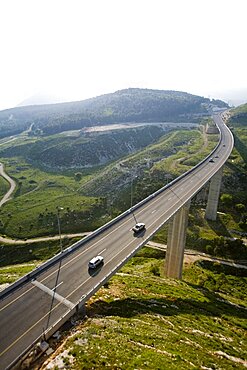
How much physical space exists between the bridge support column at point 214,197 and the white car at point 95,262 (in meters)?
74.8

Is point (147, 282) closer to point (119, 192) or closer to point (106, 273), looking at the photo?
point (106, 273)

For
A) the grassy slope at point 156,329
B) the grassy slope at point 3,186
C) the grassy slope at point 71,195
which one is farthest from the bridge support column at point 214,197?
the grassy slope at point 3,186

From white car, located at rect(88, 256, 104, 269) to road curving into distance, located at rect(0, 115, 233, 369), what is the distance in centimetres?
87

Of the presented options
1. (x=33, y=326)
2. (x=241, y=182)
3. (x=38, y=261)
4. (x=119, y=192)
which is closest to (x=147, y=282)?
(x=33, y=326)

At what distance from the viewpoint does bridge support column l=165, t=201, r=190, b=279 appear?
6825 cm

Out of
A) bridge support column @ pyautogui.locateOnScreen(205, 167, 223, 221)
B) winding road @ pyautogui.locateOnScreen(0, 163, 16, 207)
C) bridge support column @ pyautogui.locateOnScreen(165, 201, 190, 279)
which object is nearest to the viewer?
bridge support column @ pyautogui.locateOnScreen(165, 201, 190, 279)

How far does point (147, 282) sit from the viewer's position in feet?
188

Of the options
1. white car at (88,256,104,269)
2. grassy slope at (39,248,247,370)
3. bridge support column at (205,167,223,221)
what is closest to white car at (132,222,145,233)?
grassy slope at (39,248,247,370)

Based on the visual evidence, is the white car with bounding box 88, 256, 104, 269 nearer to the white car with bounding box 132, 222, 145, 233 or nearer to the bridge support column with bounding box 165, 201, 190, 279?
the white car with bounding box 132, 222, 145, 233

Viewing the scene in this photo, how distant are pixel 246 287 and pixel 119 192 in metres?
73.8

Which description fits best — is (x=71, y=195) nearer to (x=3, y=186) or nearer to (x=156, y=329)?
(x=3, y=186)

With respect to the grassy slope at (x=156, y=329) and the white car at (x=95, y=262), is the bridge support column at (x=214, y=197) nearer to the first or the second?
the grassy slope at (x=156, y=329)

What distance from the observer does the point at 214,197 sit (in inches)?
4139

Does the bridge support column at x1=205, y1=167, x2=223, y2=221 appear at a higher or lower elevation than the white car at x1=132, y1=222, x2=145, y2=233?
lower
